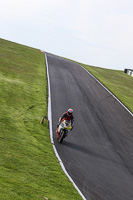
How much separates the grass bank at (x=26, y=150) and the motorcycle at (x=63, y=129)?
2.37ft

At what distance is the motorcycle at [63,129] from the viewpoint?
52.6 ft

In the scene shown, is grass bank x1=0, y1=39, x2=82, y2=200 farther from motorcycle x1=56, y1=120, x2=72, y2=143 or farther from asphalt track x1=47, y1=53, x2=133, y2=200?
asphalt track x1=47, y1=53, x2=133, y2=200

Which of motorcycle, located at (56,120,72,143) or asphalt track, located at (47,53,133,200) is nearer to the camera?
asphalt track, located at (47,53,133,200)

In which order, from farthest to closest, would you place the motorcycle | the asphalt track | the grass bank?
1. the motorcycle
2. the asphalt track
3. the grass bank

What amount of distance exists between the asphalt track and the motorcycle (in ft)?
1.23

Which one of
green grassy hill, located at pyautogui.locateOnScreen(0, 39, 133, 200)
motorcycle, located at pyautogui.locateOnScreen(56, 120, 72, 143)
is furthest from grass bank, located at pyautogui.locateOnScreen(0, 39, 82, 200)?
motorcycle, located at pyautogui.locateOnScreen(56, 120, 72, 143)

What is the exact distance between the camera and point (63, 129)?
16.1 meters

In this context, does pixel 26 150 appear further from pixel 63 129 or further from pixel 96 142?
pixel 96 142

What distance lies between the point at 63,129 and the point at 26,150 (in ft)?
11.7

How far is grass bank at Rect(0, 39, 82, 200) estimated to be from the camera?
29.0ft

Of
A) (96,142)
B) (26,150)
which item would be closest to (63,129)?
(96,142)

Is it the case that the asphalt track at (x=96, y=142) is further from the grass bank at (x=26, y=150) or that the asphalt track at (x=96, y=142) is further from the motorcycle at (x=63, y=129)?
the grass bank at (x=26, y=150)

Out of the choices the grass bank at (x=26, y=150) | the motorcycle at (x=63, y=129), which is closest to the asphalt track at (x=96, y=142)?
the motorcycle at (x=63, y=129)

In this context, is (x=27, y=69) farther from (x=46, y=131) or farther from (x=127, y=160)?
(x=127, y=160)
